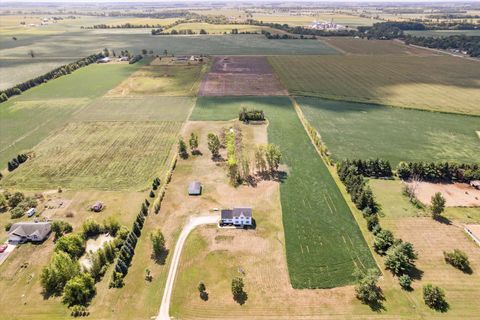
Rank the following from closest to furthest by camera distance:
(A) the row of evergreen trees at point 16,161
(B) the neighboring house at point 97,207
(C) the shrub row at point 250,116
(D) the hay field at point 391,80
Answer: (B) the neighboring house at point 97,207, (A) the row of evergreen trees at point 16,161, (C) the shrub row at point 250,116, (D) the hay field at point 391,80

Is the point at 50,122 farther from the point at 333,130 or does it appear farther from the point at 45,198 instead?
the point at 333,130

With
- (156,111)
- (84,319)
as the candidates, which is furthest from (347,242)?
(156,111)

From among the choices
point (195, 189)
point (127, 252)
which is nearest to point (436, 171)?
point (195, 189)

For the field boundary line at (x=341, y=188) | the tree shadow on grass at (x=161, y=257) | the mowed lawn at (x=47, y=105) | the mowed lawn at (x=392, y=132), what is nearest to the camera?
the tree shadow on grass at (x=161, y=257)

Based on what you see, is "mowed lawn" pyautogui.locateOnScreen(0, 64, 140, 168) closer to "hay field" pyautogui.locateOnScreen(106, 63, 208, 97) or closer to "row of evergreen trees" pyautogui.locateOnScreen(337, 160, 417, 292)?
"hay field" pyautogui.locateOnScreen(106, 63, 208, 97)

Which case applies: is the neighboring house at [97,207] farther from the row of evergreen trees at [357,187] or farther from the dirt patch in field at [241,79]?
A: the dirt patch in field at [241,79]

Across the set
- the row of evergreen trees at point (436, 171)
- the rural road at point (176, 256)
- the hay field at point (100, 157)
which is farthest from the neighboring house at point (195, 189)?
the row of evergreen trees at point (436, 171)

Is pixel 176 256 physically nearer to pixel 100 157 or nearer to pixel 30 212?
pixel 30 212
